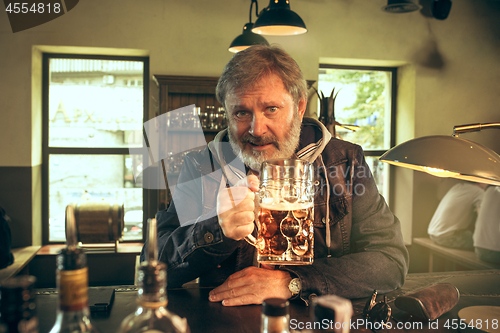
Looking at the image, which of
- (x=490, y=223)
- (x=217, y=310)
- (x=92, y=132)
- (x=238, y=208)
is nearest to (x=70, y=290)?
(x=238, y=208)

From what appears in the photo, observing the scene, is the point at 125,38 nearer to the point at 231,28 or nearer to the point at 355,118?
the point at 231,28

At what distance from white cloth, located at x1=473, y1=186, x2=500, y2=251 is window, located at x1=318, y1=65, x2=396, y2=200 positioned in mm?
1626

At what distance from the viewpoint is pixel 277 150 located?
4.89 ft

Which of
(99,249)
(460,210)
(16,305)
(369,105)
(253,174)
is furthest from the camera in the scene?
(369,105)

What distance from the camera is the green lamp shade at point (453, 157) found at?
930 mm

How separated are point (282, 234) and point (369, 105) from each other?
4.12 metres

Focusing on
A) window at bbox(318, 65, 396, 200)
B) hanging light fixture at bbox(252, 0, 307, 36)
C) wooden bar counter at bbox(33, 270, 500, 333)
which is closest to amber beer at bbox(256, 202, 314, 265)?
wooden bar counter at bbox(33, 270, 500, 333)

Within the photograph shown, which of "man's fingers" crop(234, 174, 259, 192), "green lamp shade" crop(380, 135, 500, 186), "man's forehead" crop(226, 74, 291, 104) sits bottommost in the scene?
"man's fingers" crop(234, 174, 259, 192)

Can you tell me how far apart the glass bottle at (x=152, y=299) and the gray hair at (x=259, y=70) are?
3.49ft

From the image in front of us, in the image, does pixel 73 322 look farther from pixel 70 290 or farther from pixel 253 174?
pixel 253 174

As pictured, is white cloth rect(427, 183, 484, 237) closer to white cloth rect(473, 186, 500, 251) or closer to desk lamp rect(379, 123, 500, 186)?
white cloth rect(473, 186, 500, 251)

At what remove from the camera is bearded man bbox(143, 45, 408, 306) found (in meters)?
1.28

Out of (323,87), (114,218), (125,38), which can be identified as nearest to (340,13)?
(323,87)

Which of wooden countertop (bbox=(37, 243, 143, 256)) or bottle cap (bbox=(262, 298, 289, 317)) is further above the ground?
bottle cap (bbox=(262, 298, 289, 317))
